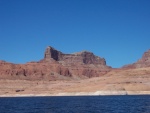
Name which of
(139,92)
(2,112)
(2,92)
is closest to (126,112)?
(2,112)

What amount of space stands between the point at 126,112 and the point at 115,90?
4043 inches

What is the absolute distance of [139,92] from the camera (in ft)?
518

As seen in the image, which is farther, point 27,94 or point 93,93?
point 27,94

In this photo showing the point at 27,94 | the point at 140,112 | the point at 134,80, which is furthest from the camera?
the point at 27,94

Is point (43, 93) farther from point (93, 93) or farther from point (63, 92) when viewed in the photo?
point (93, 93)

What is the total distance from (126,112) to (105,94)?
100635 millimetres

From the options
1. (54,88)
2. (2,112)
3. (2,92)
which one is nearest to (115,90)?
(54,88)

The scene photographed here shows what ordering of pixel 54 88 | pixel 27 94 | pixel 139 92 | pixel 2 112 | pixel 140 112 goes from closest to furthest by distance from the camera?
1. pixel 140 112
2. pixel 2 112
3. pixel 139 92
4. pixel 27 94
5. pixel 54 88

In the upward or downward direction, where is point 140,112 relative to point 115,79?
downward

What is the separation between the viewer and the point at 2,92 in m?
193

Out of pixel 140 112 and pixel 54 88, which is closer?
pixel 140 112

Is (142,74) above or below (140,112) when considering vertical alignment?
above

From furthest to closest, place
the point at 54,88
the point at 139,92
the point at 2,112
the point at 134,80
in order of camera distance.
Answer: the point at 54,88
the point at 134,80
the point at 139,92
the point at 2,112

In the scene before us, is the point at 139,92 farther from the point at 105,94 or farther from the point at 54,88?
the point at 54,88
